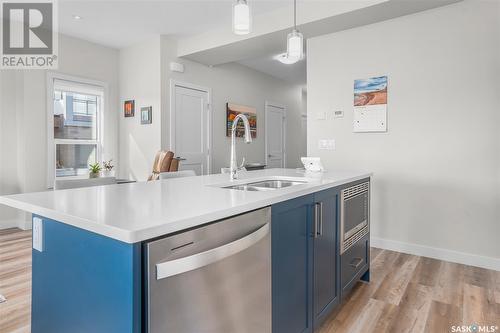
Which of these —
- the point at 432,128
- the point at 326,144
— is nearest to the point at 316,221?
the point at 432,128

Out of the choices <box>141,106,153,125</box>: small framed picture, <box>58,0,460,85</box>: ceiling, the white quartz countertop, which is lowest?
the white quartz countertop

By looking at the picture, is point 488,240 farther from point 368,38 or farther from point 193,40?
point 193,40

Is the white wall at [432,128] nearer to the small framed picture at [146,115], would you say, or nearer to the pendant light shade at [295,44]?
the pendant light shade at [295,44]

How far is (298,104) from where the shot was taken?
7727mm

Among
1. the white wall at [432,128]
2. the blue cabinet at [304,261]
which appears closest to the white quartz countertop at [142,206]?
the blue cabinet at [304,261]

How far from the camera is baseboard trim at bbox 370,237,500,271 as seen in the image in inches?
112

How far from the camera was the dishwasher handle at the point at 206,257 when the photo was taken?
871 mm

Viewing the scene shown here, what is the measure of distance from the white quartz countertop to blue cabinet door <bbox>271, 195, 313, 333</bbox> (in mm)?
84

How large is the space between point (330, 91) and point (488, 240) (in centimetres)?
219

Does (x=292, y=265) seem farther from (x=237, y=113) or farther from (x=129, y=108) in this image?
(x=237, y=113)

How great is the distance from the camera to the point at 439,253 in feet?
10.1

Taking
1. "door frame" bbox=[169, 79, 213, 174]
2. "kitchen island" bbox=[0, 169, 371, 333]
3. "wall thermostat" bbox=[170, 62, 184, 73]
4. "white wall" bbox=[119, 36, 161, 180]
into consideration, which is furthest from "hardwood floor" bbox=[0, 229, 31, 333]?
"wall thermostat" bbox=[170, 62, 184, 73]

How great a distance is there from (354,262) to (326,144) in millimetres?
1862

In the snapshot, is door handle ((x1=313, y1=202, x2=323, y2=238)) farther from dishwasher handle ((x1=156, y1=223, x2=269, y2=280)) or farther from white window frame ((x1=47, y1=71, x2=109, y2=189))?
white window frame ((x1=47, y1=71, x2=109, y2=189))
